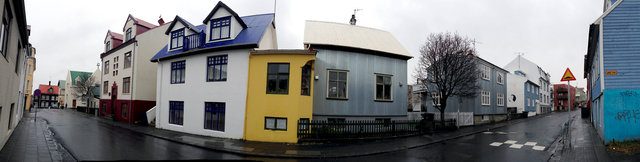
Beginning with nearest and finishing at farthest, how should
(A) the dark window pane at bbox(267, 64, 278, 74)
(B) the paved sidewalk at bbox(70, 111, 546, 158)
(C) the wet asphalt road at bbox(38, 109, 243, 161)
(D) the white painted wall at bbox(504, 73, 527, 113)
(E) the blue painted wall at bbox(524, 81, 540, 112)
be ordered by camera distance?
1. (C) the wet asphalt road at bbox(38, 109, 243, 161)
2. (B) the paved sidewalk at bbox(70, 111, 546, 158)
3. (A) the dark window pane at bbox(267, 64, 278, 74)
4. (D) the white painted wall at bbox(504, 73, 527, 113)
5. (E) the blue painted wall at bbox(524, 81, 540, 112)

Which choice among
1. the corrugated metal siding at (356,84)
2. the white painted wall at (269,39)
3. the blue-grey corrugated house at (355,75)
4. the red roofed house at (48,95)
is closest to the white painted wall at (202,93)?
the white painted wall at (269,39)

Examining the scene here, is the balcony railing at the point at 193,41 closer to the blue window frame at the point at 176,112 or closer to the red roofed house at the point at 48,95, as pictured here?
the blue window frame at the point at 176,112

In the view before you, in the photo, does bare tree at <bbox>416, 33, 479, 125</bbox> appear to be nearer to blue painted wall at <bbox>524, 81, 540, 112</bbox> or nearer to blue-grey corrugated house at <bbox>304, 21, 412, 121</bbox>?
blue-grey corrugated house at <bbox>304, 21, 412, 121</bbox>

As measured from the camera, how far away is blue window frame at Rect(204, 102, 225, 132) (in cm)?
1573

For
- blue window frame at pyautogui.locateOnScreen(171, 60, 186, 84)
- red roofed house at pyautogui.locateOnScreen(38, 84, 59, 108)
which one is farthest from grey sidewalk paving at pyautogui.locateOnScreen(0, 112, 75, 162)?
red roofed house at pyautogui.locateOnScreen(38, 84, 59, 108)

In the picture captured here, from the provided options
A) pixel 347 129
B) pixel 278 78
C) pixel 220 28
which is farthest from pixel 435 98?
pixel 220 28

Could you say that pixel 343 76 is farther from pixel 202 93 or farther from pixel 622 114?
pixel 622 114

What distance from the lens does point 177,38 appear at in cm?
1923

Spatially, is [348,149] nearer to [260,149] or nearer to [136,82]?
[260,149]

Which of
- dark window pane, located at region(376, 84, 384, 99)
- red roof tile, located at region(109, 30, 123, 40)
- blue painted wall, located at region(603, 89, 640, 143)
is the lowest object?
blue painted wall, located at region(603, 89, 640, 143)

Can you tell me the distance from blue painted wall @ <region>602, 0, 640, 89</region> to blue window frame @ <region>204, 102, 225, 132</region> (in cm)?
1827

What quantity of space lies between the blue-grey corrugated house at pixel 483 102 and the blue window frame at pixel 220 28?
60.4ft

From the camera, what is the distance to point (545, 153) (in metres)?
11.9

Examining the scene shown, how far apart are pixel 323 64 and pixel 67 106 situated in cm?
7636
